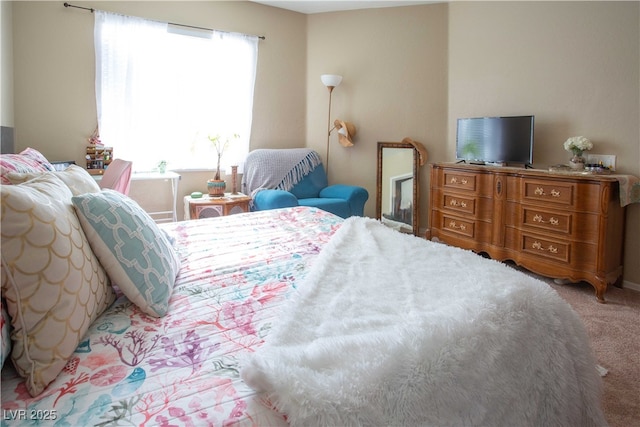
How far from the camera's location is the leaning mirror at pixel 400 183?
15.0 ft

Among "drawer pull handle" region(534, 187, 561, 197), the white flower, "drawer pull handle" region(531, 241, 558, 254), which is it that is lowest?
"drawer pull handle" region(531, 241, 558, 254)

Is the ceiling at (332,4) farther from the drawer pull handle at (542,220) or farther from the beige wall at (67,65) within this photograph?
the drawer pull handle at (542,220)

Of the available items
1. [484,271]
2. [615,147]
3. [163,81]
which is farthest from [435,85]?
[484,271]

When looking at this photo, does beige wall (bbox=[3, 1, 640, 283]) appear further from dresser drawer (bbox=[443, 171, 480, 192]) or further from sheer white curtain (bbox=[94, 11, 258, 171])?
dresser drawer (bbox=[443, 171, 480, 192])

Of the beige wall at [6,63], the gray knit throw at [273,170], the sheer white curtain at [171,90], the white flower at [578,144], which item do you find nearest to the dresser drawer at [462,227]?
the white flower at [578,144]

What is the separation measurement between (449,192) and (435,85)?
137 centimetres

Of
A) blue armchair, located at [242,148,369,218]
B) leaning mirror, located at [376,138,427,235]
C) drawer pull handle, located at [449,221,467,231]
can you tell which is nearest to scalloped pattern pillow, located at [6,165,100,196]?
blue armchair, located at [242,148,369,218]

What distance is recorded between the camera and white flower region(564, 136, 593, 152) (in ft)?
10.1

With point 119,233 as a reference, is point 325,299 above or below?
below

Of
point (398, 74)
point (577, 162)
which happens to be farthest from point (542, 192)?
point (398, 74)

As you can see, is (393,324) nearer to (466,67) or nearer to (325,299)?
(325,299)

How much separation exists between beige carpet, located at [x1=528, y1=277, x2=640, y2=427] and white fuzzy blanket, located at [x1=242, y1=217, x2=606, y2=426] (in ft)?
2.08

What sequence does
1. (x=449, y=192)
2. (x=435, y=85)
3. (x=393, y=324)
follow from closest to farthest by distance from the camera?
(x=393, y=324), (x=449, y=192), (x=435, y=85)

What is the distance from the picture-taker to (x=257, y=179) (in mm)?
4387
